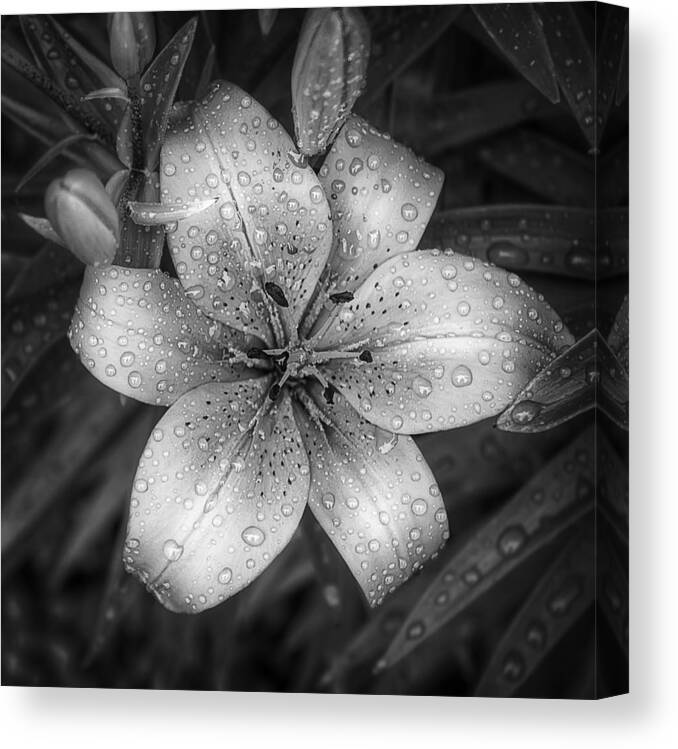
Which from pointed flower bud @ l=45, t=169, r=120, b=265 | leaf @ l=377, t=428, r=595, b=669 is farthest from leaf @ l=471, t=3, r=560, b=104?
pointed flower bud @ l=45, t=169, r=120, b=265

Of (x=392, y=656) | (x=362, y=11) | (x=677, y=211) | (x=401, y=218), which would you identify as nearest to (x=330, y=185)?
(x=401, y=218)

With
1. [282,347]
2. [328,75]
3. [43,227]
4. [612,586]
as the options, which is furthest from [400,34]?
[612,586]

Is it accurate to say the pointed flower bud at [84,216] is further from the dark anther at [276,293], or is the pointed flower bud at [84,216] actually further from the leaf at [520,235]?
the leaf at [520,235]

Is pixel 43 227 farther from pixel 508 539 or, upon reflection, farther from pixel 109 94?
pixel 508 539

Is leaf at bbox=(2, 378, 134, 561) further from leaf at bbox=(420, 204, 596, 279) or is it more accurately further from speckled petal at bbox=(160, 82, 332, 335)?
leaf at bbox=(420, 204, 596, 279)

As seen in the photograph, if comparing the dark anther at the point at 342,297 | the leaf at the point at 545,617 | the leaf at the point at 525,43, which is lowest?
the leaf at the point at 545,617

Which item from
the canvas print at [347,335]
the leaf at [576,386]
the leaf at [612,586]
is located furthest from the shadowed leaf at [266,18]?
the leaf at [612,586]
